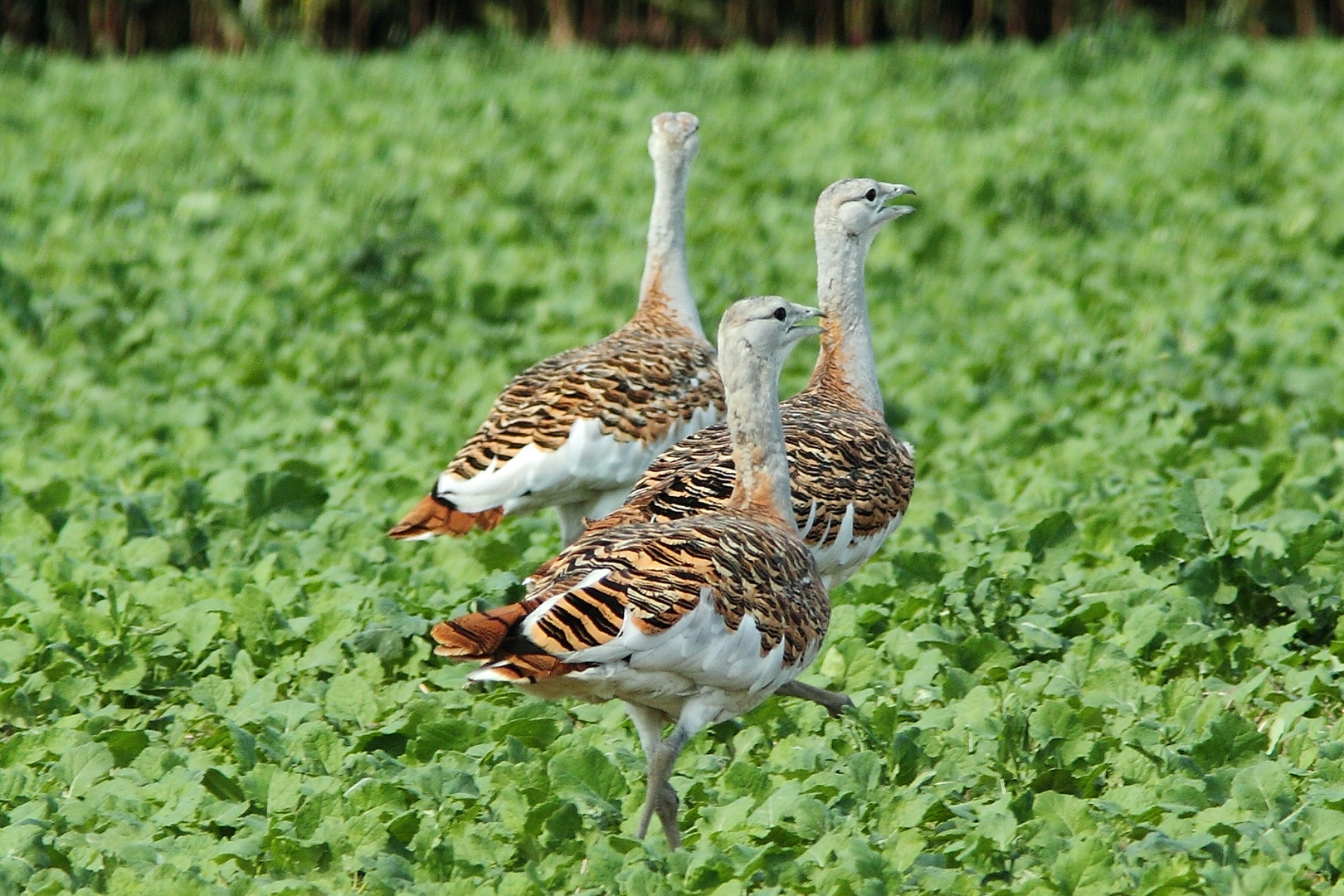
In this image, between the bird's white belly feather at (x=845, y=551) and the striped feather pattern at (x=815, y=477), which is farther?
the bird's white belly feather at (x=845, y=551)

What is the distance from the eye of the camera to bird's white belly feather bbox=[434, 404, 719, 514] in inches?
215

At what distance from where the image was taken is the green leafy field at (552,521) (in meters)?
3.74

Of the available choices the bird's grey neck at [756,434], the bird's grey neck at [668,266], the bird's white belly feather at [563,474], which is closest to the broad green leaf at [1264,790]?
the bird's grey neck at [756,434]

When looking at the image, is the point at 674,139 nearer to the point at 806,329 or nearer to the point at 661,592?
the point at 806,329

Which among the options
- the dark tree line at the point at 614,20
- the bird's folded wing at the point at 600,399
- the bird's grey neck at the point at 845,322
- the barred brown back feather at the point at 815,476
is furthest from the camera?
the dark tree line at the point at 614,20

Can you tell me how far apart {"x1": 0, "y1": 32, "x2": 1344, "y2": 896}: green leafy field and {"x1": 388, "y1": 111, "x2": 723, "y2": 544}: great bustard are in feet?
0.80

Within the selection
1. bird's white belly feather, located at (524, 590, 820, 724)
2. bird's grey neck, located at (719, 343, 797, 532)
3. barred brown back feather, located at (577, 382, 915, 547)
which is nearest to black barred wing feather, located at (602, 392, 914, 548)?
barred brown back feather, located at (577, 382, 915, 547)

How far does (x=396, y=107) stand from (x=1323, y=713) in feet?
32.5

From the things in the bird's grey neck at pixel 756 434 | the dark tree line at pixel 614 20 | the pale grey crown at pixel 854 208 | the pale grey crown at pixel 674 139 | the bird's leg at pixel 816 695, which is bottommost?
the bird's leg at pixel 816 695

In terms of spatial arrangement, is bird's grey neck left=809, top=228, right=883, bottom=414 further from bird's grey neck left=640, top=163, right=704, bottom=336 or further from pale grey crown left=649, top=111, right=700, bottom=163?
pale grey crown left=649, top=111, right=700, bottom=163

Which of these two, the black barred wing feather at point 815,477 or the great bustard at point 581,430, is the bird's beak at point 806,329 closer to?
the black barred wing feather at point 815,477

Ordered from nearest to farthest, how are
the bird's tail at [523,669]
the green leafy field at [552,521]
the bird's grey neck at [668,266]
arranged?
the bird's tail at [523,669] → the green leafy field at [552,521] → the bird's grey neck at [668,266]

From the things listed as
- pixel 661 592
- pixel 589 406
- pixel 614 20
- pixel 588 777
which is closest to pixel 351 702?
pixel 588 777

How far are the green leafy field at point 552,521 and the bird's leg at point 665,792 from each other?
0.13 meters
